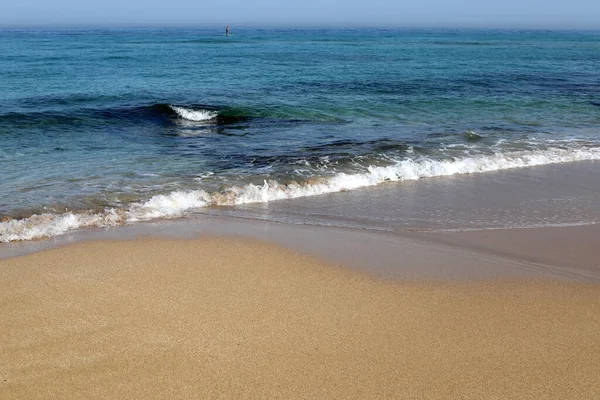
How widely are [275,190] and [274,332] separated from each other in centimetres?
447

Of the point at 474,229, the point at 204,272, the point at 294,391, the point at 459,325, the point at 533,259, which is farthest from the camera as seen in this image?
the point at 474,229

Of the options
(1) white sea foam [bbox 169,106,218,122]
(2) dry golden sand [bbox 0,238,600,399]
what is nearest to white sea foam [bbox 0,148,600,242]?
(2) dry golden sand [bbox 0,238,600,399]

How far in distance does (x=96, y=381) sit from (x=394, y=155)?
8282 millimetres

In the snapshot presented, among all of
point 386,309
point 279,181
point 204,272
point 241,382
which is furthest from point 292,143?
point 241,382

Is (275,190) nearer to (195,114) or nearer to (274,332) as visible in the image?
(274,332)

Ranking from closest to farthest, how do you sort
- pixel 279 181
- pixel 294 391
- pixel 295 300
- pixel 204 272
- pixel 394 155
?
pixel 294 391, pixel 295 300, pixel 204 272, pixel 279 181, pixel 394 155

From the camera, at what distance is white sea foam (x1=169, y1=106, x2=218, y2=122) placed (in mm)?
15898

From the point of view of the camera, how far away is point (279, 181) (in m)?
9.54

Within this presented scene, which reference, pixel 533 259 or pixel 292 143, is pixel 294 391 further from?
pixel 292 143

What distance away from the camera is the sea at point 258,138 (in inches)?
333

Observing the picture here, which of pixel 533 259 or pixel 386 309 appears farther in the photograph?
pixel 533 259

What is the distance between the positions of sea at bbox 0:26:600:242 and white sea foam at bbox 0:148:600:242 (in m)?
0.03

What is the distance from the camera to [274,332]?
4.88 metres

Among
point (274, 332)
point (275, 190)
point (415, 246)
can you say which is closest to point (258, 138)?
point (275, 190)
